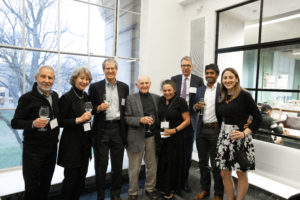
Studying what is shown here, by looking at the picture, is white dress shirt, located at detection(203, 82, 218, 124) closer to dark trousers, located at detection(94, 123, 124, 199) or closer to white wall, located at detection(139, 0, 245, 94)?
dark trousers, located at detection(94, 123, 124, 199)

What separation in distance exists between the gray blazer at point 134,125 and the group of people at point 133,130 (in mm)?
12

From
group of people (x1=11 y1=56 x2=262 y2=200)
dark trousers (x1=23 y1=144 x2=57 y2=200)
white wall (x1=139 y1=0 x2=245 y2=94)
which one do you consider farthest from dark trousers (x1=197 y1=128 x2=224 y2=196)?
white wall (x1=139 y1=0 x2=245 y2=94)

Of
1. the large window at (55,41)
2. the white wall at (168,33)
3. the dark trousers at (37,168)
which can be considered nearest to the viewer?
the dark trousers at (37,168)

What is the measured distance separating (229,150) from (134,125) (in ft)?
3.65

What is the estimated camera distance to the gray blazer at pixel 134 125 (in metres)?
2.39

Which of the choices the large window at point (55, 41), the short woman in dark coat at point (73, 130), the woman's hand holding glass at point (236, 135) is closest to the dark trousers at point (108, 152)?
the short woman in dark coat at point (73, 130)

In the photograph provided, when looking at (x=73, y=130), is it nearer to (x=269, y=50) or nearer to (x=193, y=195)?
(x=193, y=195)

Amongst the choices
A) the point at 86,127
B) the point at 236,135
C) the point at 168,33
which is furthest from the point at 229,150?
the point at 168,33

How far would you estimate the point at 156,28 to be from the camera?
422 centimetres

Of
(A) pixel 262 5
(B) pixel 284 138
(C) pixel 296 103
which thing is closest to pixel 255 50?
(A) pixel 262 5

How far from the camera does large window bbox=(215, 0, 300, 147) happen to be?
307 centimetres

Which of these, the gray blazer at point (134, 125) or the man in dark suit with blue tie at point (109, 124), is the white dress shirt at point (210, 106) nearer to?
the gray blazer at point (134, 125)

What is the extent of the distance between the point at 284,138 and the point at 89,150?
3.01 meters

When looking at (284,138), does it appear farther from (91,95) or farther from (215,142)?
(91,95)
